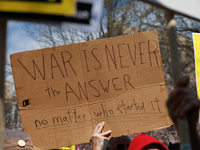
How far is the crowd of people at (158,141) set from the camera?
0.81m

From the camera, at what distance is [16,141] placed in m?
1.47

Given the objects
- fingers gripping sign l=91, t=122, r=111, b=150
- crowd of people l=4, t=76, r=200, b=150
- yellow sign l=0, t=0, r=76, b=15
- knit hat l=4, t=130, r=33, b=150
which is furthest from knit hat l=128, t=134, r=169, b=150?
yellow sign l=0, t=0, r=76, b=15

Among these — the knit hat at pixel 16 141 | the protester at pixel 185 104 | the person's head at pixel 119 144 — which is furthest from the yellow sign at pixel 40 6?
the person's head at pixel 119 144

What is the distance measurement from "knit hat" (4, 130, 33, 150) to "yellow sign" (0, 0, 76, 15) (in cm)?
97

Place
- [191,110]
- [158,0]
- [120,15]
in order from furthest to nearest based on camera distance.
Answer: [120,15] < [158,0] < [191,110]

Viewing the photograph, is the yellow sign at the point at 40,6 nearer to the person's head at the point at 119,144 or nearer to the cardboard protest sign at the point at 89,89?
the cardboard protest sign at the point at 89,89

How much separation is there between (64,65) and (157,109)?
0.87 metres

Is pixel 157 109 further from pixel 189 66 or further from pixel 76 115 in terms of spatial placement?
pixel 189 66

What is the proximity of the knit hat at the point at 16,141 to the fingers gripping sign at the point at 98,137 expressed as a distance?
516mm

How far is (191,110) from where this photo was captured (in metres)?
0.82

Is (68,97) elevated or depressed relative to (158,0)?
depressed

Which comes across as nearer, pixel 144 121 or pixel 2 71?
pixel 2 71

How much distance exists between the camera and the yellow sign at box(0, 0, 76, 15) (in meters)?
0.79

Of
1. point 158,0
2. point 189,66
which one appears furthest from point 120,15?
point 158,0
